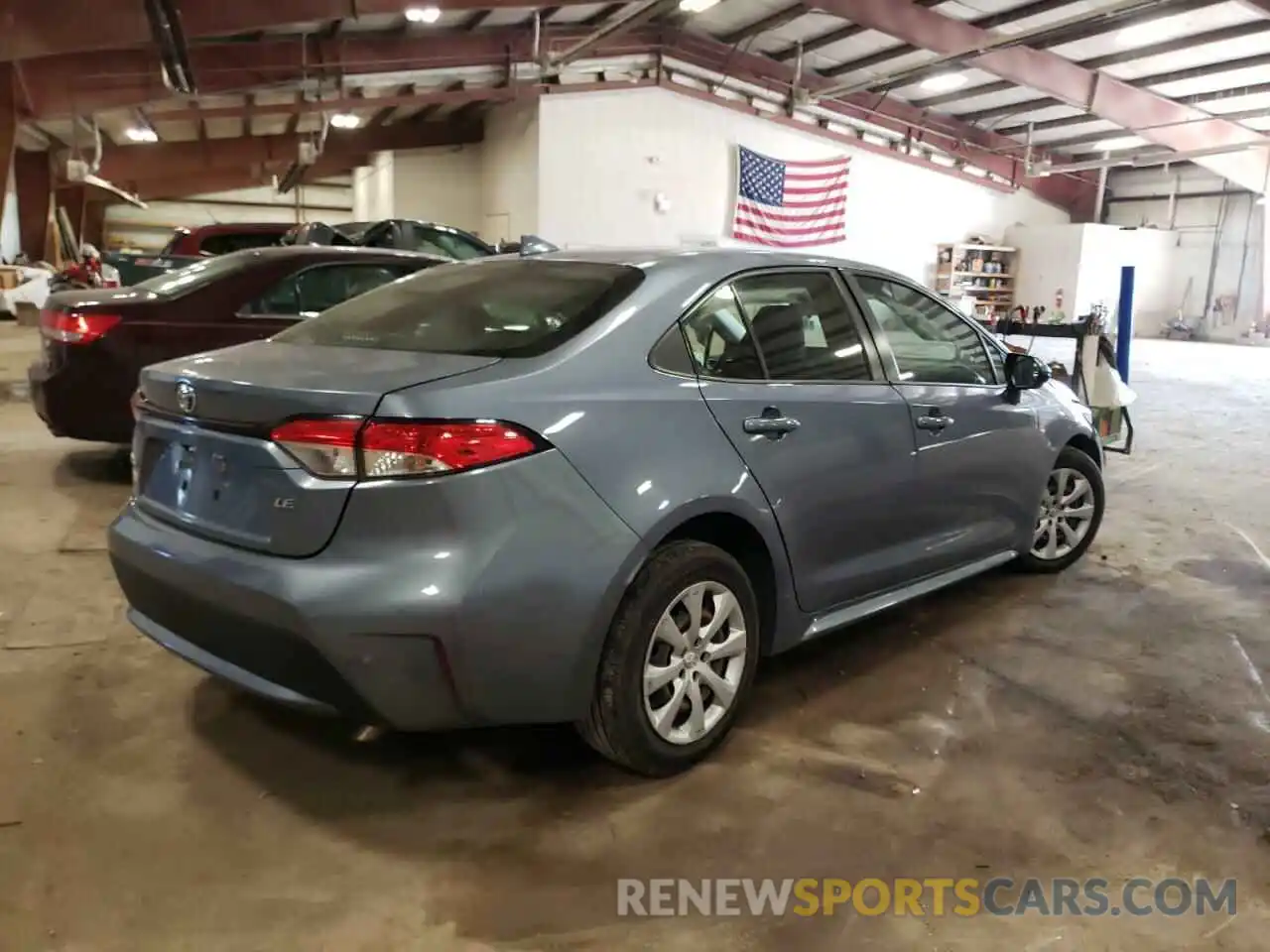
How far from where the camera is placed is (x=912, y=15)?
11.2 metres

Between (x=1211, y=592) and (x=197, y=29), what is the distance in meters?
9.43

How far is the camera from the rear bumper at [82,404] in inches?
180

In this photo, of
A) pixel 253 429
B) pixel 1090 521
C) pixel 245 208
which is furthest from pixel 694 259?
pixel 245 208

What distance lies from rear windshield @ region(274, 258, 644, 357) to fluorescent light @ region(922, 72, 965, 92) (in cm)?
1346

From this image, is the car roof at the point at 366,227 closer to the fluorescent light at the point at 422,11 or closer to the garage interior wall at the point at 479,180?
the fluorescent light at the point at 422,11

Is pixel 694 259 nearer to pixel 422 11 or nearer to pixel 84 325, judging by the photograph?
pixel 84 325

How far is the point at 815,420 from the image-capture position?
2.63 m


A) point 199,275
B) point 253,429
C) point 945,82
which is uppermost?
point 945,82

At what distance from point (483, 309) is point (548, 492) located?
77 centimetres

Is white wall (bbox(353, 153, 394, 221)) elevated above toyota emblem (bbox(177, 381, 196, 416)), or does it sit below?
above

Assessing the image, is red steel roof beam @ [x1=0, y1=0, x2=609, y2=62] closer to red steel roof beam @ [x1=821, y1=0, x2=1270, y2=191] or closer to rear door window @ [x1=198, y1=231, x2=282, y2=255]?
rear door window @ [x1=198, y1=231, x2=282, y2=255]

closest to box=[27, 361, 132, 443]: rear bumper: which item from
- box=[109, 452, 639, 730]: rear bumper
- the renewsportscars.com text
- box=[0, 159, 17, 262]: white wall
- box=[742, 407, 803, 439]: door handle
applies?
box=[109, 452, 639, 730]: rear bumper

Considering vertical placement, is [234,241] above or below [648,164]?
below

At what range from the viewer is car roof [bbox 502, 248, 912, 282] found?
8.38ft
